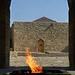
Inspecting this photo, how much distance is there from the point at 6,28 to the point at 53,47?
15.7m

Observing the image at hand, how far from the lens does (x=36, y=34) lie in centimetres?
2125

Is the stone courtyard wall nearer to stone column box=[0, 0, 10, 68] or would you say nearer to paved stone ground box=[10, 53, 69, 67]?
paved stone ground box=[10, 53, 69, 67]

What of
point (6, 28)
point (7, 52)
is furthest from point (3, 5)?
point (7, 52)

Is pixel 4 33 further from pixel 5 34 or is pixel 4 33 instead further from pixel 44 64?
pixel 44 64

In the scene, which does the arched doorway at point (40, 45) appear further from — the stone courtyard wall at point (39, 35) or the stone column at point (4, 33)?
the stone column at point (4, 33)

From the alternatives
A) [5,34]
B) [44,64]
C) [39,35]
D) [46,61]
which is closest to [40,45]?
[39,35]

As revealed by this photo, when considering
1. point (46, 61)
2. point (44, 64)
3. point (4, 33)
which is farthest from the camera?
point (46, 61)

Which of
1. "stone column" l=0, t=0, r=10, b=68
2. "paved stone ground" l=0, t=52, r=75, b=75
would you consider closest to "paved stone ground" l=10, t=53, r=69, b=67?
"paved stone ground" l=0, t=52, r=75, b=75

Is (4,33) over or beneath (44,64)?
over

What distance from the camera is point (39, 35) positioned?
21.3 metres

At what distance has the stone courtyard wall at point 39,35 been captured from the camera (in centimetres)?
2078

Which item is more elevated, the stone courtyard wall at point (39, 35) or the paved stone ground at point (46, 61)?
the stone courtyard wall at point (39, 35)

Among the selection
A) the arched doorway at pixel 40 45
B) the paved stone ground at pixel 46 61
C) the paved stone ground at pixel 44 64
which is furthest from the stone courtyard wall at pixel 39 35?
the paved stone ground at pixel 44 64

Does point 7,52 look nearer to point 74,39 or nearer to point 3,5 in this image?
point 3,5
